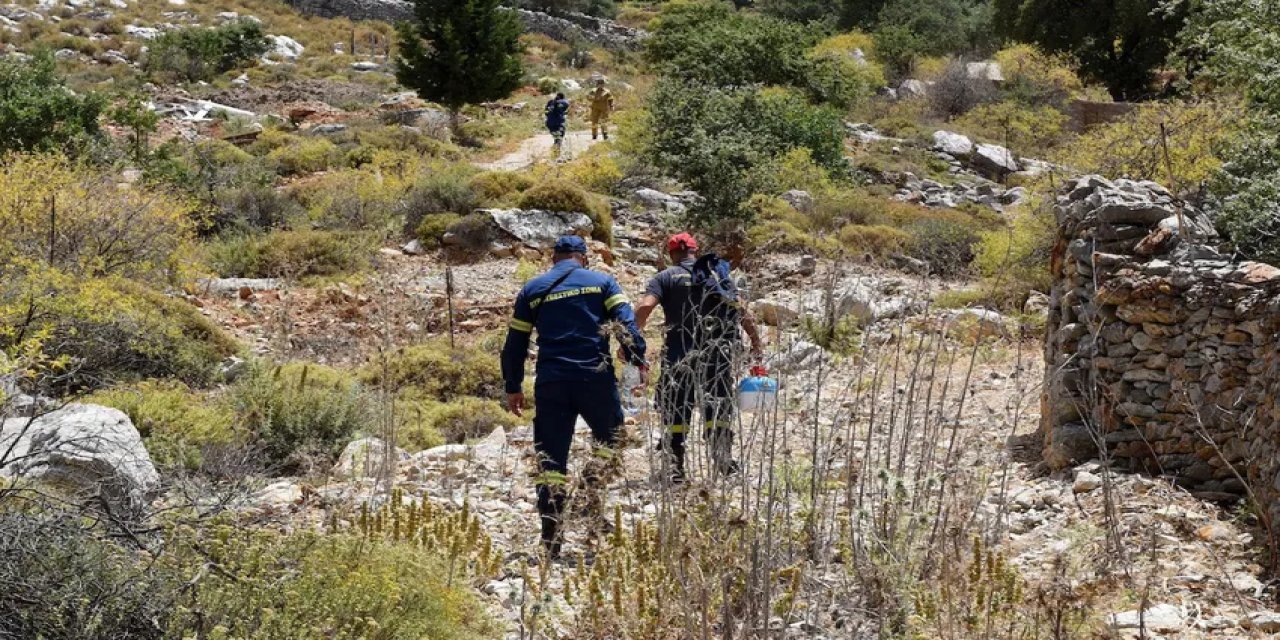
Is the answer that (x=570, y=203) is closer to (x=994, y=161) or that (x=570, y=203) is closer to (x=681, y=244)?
(x=681, y=244)

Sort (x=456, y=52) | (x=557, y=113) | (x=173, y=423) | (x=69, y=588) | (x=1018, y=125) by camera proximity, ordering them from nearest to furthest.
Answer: (x=69, y=588) → (x=173, y=423) → (x=557, y=113) → (x=456, y=52) → (x=1018, y=125)

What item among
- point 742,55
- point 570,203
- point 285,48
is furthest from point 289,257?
point 285,48

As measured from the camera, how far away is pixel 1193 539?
4.91 meters

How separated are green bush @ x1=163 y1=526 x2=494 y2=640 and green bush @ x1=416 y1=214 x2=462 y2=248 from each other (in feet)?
32.0

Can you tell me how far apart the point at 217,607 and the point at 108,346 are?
205 inches

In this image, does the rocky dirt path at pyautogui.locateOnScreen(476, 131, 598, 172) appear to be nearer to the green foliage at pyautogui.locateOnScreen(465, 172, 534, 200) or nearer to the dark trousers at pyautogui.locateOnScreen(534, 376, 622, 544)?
the green foliage at pyautogui.locateOnScreen(465, 172, 534, 200)

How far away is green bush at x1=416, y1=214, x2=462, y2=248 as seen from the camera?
13688 mm

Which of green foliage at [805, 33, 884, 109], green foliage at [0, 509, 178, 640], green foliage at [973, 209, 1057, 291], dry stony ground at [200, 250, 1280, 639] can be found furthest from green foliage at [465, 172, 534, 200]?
green foliage at [805, 33, 884, 109]

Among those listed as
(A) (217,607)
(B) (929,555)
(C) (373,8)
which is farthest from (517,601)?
(C) (373,8)

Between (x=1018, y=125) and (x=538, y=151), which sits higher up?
(x=1018, y=125)

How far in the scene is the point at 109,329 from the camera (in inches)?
319

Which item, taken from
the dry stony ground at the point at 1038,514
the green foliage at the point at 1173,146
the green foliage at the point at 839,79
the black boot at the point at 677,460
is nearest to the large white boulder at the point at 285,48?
the green foliage at the point at 839,79

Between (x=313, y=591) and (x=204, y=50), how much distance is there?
3137cm

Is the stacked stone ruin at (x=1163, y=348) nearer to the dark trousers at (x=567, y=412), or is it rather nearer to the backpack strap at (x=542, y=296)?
the dark trousers at (x=567, y=412)
